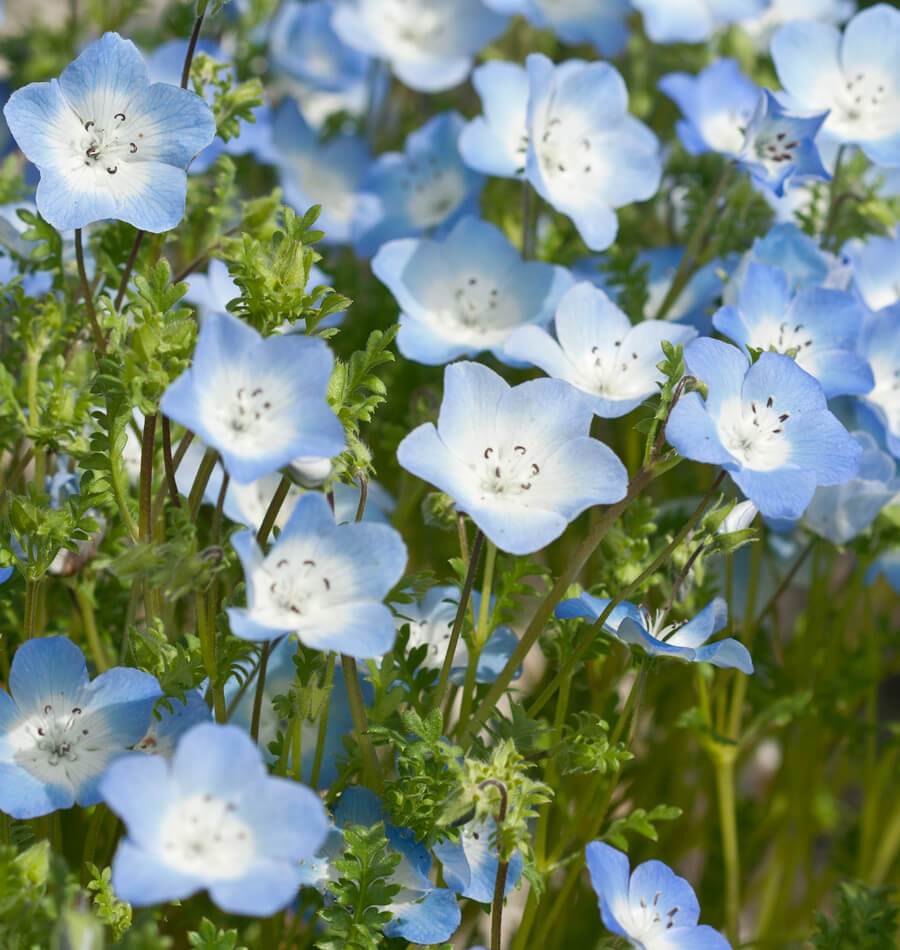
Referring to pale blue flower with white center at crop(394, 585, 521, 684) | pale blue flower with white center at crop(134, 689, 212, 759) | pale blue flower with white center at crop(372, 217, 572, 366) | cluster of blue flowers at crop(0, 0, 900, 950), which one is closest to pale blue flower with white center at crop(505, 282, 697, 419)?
cluster of blue flowers at crop(0, 0, 900, 950)

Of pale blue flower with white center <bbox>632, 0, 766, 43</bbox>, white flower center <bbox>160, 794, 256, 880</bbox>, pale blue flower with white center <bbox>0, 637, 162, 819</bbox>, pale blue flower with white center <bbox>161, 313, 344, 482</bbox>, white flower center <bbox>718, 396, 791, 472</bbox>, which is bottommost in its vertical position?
pale blue flower with white center <bbox>0, 637, 162, 819</bbox>

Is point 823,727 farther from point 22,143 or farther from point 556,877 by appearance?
point 22,143

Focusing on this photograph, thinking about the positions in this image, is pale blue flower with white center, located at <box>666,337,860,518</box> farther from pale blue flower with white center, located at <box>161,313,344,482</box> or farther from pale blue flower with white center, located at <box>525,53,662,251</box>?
pale blue flower with white center, located at <box>525,53,662,251</box>

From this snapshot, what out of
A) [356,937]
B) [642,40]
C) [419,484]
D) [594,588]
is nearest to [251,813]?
[356,937]

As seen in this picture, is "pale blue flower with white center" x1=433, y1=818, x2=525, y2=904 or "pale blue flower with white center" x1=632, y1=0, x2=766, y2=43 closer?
"pale blue flower with white center" x1=433, y1=818, x2=525, y2=904

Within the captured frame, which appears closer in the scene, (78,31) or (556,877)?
(556,877)

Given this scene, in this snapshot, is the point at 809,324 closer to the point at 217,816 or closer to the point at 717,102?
the point at 717,102

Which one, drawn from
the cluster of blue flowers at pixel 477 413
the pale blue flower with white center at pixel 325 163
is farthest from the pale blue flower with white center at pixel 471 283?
the pale blue flower with white center at pixel 325 163

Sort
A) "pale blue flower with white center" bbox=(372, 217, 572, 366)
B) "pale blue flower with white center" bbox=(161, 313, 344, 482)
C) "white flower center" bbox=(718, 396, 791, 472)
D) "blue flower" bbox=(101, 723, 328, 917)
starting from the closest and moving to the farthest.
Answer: "blue flower" bbox=(101, 723, 328, 917) < "pale blue flower with white center" bbox=(161, 313, 344, 482) < "white flower center" bbox=(718, 396, 791, 472) < "pale blue flower with white center" bbox=(372, 217, 572, 366)
